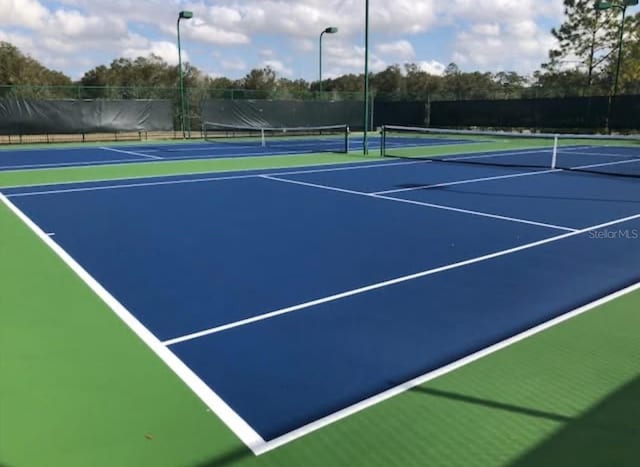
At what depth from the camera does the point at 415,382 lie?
3525mm

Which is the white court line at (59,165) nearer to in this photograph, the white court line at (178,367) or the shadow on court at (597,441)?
the white court line at (178,367)

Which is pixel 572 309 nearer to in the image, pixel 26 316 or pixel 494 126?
pixel 26 316

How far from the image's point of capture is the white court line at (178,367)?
301 centimetres

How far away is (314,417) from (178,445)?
710mm

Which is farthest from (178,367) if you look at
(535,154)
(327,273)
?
(535,154)

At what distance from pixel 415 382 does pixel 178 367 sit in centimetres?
146

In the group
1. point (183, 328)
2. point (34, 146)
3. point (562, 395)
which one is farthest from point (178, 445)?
point (34, 146)

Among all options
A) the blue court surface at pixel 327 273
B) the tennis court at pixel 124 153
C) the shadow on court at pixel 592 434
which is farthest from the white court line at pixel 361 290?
the tennis court at pixel 124 153

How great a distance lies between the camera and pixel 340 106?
32.7 metres

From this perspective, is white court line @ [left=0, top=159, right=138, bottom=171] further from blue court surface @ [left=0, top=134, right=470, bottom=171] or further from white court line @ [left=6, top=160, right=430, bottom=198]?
white court line @ [left=6, top=160, right=430, bottom=198]

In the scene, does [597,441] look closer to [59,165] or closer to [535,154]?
[59,165]

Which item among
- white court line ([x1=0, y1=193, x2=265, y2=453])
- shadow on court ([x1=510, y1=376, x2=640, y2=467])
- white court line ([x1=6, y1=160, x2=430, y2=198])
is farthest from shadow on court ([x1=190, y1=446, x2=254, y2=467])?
white court line ([x1=6, y1=160, x2=430, y2=198])

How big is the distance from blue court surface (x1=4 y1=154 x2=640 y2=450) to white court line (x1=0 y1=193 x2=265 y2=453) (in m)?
0.01

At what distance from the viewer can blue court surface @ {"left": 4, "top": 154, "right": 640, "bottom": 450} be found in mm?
3688
